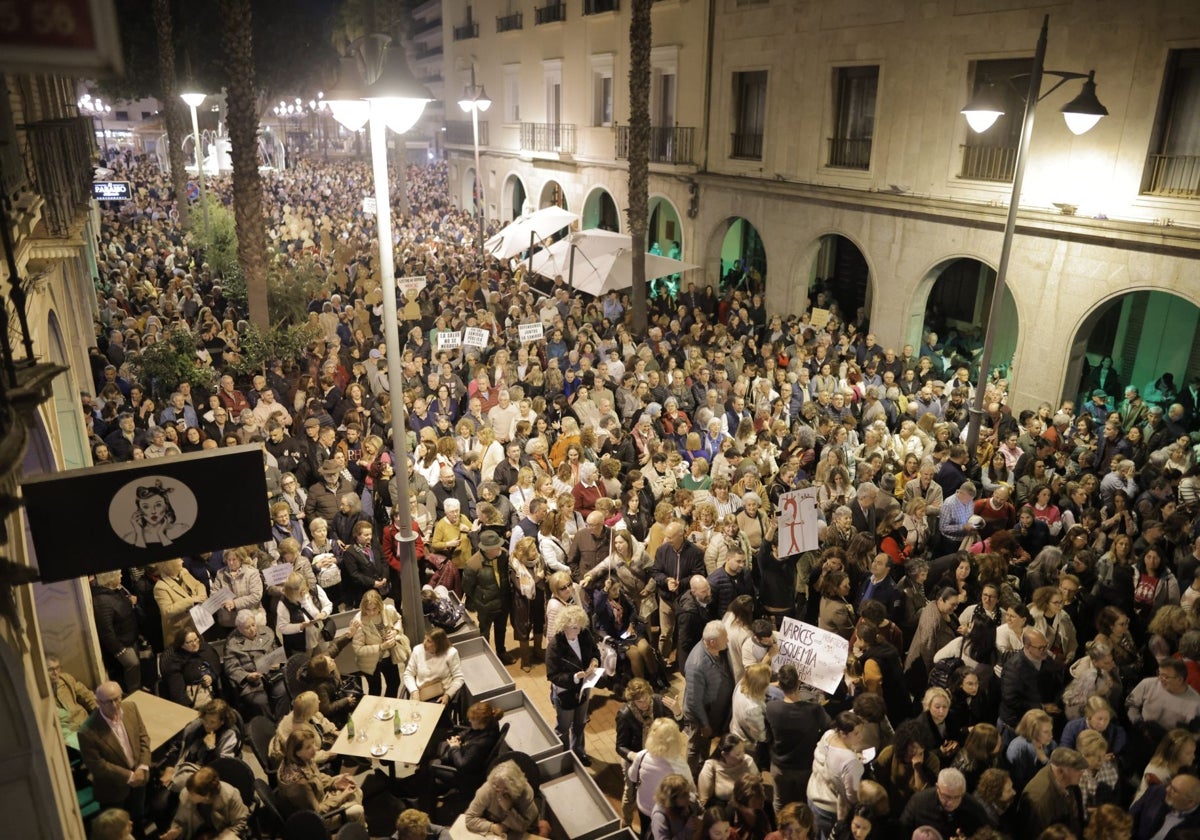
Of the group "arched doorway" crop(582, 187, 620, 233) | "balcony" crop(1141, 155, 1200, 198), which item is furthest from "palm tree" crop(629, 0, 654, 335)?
"arched doorway" crop(582, 187, 620, 233)

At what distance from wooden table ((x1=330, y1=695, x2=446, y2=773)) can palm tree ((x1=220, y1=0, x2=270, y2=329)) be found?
436 inches

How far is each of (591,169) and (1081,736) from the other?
26783 mm

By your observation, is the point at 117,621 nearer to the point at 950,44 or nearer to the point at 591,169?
the point at 950,44

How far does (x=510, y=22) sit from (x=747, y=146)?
1727cm

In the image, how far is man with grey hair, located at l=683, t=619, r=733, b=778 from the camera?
6980mm

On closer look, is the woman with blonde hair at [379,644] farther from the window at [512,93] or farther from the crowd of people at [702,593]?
the window at [512,93]

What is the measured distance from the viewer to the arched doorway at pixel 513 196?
124 ft

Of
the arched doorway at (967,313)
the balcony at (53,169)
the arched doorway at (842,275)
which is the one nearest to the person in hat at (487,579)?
the balcony at (53,169)

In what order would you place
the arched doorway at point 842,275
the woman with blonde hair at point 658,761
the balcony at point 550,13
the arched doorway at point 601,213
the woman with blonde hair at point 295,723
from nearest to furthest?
the woman with blonde hair at point 658,761, the woman with blonde hair at point 295,723, the arched doorway at point 842,275, the balcony at point 550,13, the arched doorway at point 601,213

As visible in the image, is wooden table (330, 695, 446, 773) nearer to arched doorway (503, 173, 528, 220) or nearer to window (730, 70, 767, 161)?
window (730, 70, 767, 161)

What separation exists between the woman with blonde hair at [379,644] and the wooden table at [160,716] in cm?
142

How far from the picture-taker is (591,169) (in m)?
30.1

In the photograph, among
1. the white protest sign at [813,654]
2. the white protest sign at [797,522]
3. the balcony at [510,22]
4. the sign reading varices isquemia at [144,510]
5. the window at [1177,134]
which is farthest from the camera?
the balcony at [510,22]

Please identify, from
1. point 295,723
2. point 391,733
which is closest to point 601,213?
point 391,733
